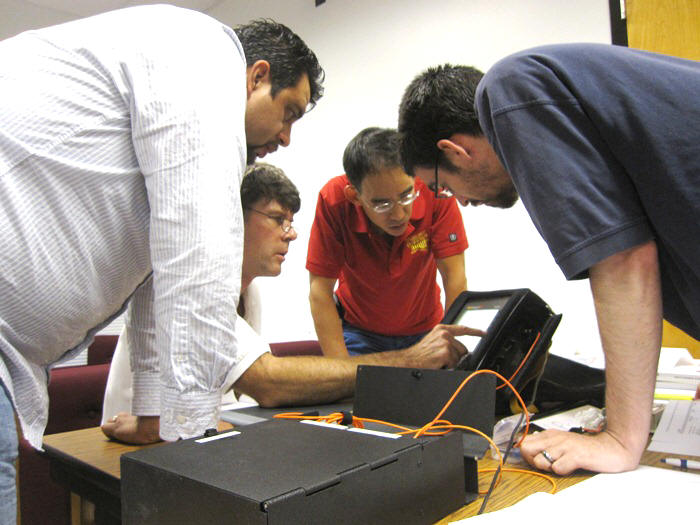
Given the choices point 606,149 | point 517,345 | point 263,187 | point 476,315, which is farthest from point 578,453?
point 263,187

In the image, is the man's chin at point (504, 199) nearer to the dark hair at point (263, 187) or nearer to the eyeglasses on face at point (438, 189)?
the eyeglasses on face at point (438, 189)

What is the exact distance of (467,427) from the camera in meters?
0.75

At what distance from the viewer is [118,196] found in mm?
808

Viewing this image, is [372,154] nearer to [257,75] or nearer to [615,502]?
[257,75]

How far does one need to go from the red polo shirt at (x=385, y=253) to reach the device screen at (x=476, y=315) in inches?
26.8

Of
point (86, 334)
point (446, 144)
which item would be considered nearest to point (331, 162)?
point (446, 144)

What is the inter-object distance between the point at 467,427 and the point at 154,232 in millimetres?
523

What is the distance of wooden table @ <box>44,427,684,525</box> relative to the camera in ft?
2.19

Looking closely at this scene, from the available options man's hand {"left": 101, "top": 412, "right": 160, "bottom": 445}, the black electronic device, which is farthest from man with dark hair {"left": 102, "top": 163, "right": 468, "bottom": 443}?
the black electronic device

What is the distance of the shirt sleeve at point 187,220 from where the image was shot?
0.76 m

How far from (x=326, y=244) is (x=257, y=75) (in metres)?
0.89

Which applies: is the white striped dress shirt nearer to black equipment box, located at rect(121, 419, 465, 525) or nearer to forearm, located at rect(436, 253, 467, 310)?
black equipment box, located at rect(121, 419, 465, 525)

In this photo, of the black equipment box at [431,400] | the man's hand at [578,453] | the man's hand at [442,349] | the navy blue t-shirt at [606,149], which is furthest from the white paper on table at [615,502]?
the man's hand at [442,349]

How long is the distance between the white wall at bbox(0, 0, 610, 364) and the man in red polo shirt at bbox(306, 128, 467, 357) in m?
0.59
